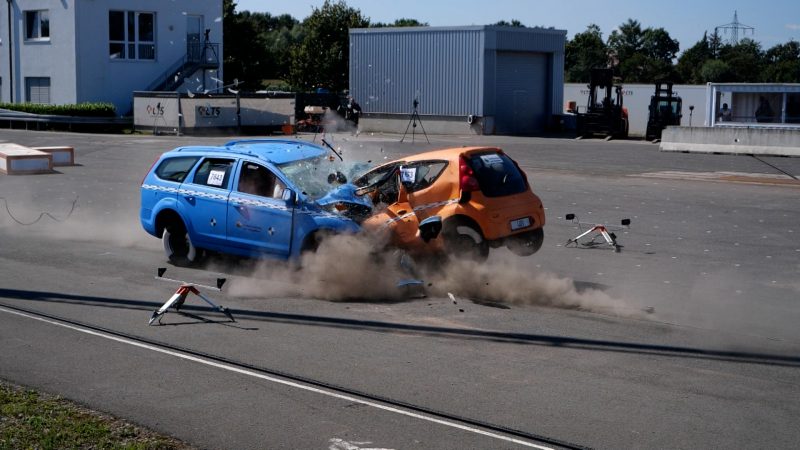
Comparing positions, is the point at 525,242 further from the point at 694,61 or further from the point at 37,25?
the point at 694,61

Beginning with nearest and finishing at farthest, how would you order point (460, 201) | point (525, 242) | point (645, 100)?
point (460, 201) < point (525, 242) < point (645, 100)

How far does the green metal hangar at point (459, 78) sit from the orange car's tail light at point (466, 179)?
38.1m

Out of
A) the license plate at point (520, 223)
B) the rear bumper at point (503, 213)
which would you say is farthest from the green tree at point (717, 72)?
the license plate at point (520, 223)

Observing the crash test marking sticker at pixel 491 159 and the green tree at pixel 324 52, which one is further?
the green tree at pixel 324 52

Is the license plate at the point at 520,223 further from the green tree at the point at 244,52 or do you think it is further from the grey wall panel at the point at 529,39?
the green tree at the point at 244,52

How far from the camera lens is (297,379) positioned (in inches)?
325

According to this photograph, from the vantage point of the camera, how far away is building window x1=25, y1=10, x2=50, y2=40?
53.2m

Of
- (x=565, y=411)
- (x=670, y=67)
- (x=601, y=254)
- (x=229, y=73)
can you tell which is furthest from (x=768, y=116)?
(x=670, y=67)

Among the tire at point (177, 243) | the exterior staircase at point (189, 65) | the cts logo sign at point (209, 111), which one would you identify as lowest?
the tire at point (177, 243)

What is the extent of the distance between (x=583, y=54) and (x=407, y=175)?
10728 centimetres

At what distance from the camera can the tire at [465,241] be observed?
13086 millimetres

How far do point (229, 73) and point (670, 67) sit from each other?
173 feet

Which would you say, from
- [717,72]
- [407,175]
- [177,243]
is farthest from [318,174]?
[717,72]

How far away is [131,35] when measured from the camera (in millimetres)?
53531
